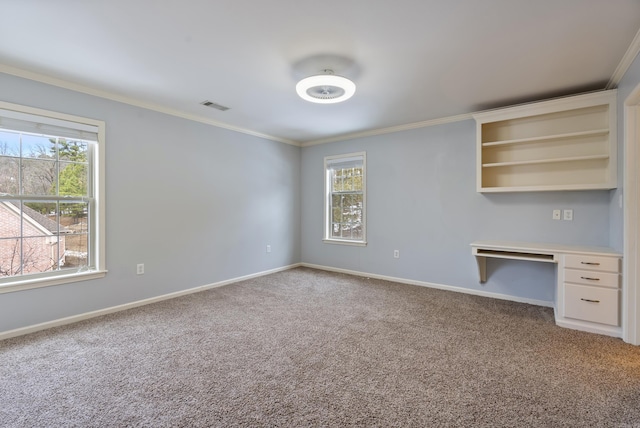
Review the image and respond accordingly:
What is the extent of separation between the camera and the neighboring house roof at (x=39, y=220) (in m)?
2.80

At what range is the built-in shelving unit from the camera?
121 inches

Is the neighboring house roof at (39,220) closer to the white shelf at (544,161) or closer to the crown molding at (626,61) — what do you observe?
the white shelf at (544,161)

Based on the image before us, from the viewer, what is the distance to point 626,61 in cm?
250

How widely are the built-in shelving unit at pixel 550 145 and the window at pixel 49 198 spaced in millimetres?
4390

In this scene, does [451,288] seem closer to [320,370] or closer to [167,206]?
[320,370]

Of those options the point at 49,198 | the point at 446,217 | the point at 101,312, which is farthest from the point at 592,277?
the point at 49,198

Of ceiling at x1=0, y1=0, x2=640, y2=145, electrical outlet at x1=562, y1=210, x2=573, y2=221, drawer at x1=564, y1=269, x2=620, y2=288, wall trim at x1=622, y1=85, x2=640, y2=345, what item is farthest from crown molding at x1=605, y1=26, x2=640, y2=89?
drawer at x1=564, y1=269, x2=620, y2=288

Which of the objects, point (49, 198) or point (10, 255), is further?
point (49, 198)

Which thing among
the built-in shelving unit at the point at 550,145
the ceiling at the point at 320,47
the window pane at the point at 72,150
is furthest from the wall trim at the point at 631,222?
the window pane at the point at 72,150

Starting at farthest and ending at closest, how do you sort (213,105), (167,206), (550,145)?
(167,206)
(213,105)
(550,145)

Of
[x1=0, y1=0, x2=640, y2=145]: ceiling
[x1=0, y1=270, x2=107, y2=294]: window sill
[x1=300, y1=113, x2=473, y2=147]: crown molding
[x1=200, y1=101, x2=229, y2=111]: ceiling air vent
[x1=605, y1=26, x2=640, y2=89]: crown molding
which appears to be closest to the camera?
[x1=0, y1=0, x2=640, y2=145]: ceiling

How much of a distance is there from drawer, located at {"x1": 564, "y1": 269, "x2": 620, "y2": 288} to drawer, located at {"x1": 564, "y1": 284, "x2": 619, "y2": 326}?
45 mm

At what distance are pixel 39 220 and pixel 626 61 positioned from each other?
5457mm

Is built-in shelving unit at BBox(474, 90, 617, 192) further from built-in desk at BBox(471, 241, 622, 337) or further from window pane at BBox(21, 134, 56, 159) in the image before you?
window pane at BBox(21, 134, 56, 159)
